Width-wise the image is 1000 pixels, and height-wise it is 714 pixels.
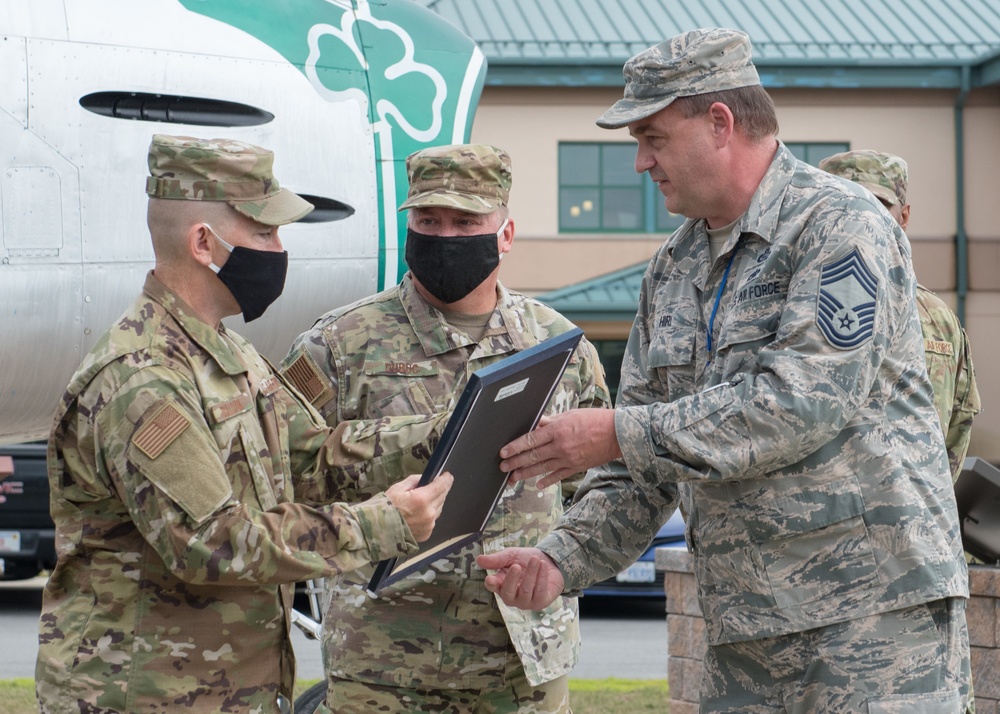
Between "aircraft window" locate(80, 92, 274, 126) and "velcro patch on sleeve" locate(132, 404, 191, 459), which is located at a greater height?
"aircraft window" locate(80, 92, 274, 126)

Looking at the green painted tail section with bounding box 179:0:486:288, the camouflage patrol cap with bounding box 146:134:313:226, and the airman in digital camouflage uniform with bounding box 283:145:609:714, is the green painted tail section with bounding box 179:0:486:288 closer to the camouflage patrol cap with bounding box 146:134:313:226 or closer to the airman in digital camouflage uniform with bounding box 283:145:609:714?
the airman in digital camouflage uniform with bounding box 283:145:609:714

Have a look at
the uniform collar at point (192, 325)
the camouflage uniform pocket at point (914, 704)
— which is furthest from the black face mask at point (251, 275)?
the camouflage uniform pocket at point (914, 704)

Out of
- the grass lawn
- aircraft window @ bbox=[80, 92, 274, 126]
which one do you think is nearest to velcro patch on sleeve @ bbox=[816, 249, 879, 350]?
aircraft window @ bbox=[80, 92, 274, 126]

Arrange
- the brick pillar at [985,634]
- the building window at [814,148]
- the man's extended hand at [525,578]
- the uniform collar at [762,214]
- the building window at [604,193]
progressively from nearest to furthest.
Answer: the uniform collar at [762,214] < the man's extended hand at [525,578] < the brick pillar at [985,634] < the building window at [604,193] < the building window at [814,148]

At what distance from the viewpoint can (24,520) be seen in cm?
1011

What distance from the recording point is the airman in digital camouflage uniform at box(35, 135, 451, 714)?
258cm

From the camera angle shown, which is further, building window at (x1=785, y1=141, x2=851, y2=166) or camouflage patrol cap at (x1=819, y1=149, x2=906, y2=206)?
building window at (x1=785, y1=141, x2=851, y2=166)

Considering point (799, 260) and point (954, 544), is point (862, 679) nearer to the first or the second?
point (954, 544)

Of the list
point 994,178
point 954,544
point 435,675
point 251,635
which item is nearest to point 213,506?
point 251,635

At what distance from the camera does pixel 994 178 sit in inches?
800

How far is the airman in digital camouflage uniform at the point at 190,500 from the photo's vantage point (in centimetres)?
258

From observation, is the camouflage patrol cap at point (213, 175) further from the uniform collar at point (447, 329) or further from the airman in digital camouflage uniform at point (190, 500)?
the uniform collar at point (447, 329)

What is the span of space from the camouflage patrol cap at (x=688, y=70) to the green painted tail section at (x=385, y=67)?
2565 millimetres

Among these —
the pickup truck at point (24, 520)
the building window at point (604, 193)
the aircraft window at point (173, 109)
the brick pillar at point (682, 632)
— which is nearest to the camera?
the aircraft window at point (173, 109)
